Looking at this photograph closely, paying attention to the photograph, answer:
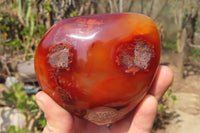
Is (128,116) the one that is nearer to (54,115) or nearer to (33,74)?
(54,115)

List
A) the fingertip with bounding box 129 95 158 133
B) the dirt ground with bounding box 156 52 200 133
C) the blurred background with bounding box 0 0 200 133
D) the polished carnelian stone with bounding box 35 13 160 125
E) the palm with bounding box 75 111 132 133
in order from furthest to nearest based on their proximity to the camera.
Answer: the dirt ground with bounding box 156 52 200 133 → the blurred background with bounding box 0 0 200 133 → the palm with bounding box 75 111 132 133 → the fingertip with bounding box 129 95 158 133 → the polished carnelian stone with bounding box 35 13 160 125

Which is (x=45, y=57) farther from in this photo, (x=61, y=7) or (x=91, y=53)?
(x=61, y=7)

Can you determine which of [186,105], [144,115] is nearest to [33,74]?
[144,115]

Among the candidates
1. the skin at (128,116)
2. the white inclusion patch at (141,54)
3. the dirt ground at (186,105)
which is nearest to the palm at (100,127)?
the skin at (128,116)

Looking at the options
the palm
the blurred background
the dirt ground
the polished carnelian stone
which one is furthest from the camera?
the dirt ground

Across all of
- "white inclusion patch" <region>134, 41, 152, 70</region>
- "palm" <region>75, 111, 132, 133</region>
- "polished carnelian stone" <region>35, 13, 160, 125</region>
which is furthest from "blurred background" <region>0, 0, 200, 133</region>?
"white inclusion patch" <region>134, 41, 152, 70</region>

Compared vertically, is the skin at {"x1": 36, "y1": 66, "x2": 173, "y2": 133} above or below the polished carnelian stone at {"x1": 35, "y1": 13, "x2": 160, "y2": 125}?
below

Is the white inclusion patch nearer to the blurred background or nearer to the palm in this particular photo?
the palm

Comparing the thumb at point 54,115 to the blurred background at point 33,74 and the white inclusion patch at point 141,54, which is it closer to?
the white inclusion patch at point 141,54
